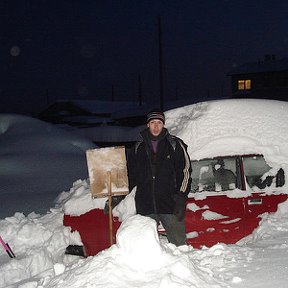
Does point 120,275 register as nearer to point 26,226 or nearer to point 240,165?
point 240,165

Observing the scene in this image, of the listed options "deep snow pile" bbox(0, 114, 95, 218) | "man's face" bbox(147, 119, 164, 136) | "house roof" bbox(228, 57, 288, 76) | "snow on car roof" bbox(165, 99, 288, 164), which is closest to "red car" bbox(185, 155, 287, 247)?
"snow on car roof" bbox(165, 99, 288, 164)

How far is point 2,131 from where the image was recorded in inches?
833

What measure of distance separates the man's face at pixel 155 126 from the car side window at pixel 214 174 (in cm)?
70

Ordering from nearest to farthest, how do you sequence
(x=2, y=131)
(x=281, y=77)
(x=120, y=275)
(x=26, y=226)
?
(x=120, y=275)
(x=26, y=226)
(x=2, y=131)
(x=281, y=77)

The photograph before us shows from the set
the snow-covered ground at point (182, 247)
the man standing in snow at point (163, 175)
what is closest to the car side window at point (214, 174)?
the snow-covered ground at point (182, 247)

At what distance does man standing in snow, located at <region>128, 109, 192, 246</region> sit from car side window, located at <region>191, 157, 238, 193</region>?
0.45 m

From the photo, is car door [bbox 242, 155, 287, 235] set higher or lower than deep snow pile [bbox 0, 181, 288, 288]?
higher

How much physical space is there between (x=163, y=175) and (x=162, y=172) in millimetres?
34

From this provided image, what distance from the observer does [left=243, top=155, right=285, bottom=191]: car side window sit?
4.44 metres

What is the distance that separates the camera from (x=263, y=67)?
3359 centimetres

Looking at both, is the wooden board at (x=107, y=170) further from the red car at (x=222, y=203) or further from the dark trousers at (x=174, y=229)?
the dark trousers at (x=174, y=229)

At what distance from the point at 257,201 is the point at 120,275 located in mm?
2114

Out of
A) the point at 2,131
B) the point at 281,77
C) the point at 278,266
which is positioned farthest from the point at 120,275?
the point at 281,77

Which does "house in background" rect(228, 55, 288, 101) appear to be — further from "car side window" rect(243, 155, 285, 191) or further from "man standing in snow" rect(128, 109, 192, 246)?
"man standing in snow" rect(128, 109, 192, 246)
